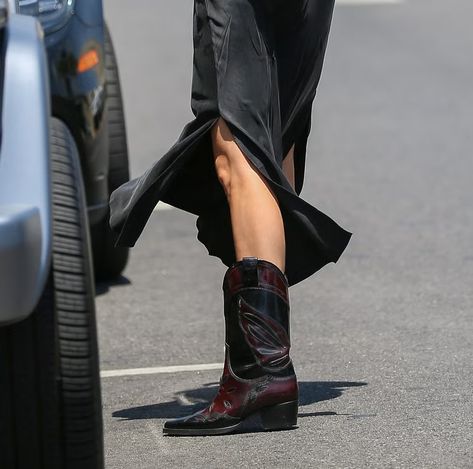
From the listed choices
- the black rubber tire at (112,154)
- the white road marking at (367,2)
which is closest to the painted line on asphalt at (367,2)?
the white road marking at (367,2)

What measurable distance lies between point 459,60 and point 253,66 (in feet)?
29.9

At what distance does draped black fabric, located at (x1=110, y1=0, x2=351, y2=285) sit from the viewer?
395 centimetres

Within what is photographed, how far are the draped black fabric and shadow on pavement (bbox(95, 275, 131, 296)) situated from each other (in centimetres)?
199

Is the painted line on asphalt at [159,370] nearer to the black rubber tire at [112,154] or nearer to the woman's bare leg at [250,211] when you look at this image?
the woman's bare leg at [250,211]

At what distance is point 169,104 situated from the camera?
38.2 ft

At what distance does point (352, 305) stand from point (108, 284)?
1.14 meters

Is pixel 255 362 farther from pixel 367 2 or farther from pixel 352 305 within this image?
pixel 367 2

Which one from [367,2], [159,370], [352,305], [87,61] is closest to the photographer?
[159,370]

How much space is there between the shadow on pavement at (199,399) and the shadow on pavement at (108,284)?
170cm

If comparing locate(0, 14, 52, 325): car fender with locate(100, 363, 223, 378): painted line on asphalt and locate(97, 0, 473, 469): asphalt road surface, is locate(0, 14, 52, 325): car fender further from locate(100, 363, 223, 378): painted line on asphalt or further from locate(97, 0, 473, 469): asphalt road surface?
locate(100, 363, 223, 378): painted line on asphalt

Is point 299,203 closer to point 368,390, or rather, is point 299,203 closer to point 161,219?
point 368,390

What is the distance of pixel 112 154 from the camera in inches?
244

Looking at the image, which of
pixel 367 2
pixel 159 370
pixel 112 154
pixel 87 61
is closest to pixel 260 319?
pixel 159 370

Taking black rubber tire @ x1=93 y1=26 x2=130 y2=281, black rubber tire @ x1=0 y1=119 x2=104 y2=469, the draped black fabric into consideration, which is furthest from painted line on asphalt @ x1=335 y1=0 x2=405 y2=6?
black rubber tire @ x1=0 y1=119 x2=104 y2=469
